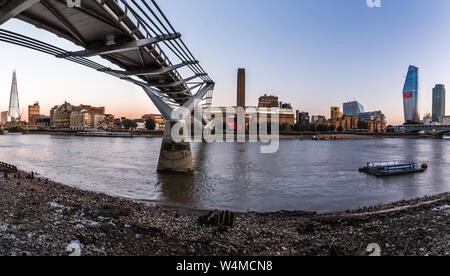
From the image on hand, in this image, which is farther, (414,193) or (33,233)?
(414,193)

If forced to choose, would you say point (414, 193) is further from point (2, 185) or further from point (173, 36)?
point (2, 185)

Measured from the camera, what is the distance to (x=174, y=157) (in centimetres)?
2166

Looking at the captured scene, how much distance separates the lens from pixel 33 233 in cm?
588

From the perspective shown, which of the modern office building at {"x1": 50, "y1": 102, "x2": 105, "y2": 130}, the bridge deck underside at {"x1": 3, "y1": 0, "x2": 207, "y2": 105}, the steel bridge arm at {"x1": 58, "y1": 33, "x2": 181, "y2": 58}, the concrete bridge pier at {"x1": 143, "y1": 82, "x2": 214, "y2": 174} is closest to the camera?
the bridge deck underside at {"x1": 3, "y1": 0, "x2": 207, "y2": 105}

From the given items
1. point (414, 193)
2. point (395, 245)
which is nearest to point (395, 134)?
point (414, 193)

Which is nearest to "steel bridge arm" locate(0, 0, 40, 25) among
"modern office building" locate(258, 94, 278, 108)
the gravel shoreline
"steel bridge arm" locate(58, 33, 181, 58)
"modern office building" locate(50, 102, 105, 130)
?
"steel bridge arm" locate(58, 33, 181, 58)

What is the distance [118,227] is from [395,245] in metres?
7.54

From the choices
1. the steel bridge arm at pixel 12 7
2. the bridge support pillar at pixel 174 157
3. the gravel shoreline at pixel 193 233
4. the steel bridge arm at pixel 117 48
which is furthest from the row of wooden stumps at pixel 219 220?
the bridge support pillar at pixel 174 157

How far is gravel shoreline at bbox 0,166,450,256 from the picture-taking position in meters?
5.68

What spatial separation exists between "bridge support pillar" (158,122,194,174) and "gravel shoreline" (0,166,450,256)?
38.6 ft

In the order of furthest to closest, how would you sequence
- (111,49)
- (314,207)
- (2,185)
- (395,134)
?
(395,134) → (314,207) → (2,185) → (111,49)

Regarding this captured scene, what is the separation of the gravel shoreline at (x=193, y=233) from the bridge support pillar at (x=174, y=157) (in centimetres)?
1178

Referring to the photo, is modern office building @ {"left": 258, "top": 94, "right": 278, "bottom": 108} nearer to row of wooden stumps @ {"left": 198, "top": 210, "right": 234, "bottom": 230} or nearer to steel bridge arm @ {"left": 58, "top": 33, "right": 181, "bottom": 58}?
steel bridge arm @ {"left": 58, "top": 33, "right": 181, "bottom": 58}

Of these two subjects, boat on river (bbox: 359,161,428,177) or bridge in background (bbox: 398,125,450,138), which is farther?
bridge in background (bbox: 398,125,450,138)
